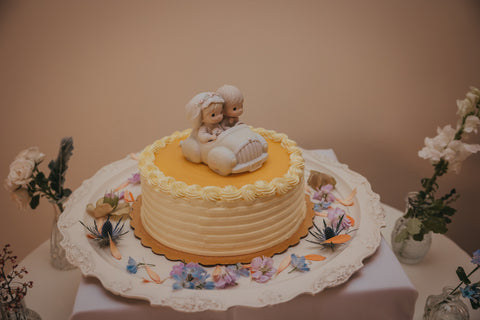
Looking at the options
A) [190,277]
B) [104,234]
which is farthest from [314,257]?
[104,234]

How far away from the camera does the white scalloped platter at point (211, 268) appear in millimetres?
2525

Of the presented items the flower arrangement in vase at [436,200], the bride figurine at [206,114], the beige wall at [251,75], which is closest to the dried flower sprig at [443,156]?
the flower arrangement in vase at [436,200]

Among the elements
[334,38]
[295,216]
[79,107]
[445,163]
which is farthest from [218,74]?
[445,163]

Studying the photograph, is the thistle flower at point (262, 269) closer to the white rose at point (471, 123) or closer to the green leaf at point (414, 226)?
the green leaf at point (414, 226)

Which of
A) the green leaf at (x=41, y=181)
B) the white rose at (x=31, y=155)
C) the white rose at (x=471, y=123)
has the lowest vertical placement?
the green leaf at (x=41, y=181)

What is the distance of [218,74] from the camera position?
5.10 m

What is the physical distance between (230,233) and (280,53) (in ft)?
9.24

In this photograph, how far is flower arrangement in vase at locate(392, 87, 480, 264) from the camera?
312cm

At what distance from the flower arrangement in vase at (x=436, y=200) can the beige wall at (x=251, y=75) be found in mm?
1780

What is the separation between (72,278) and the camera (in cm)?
342

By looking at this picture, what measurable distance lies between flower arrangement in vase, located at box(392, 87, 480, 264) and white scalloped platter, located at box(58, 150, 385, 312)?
1.09 ft

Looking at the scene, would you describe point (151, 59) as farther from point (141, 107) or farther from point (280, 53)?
point (280, 53)

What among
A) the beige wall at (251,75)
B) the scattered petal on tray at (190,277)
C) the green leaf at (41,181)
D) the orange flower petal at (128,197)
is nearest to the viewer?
the scattered petal on tray at (190,277)

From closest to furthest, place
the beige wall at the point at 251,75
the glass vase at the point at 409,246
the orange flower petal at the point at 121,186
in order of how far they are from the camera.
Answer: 1. the glass vase at the point at 409,246
2. the orange flower petal at the point at 121,186
3. the beige wall at the point at 251,75
